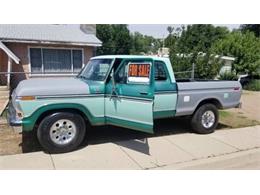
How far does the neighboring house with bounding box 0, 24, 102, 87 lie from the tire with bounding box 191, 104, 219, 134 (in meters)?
9.55

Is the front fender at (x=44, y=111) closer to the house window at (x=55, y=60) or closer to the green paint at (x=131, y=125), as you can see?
the green paint at (x=131, y=125)

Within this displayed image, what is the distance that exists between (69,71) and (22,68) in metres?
2.61

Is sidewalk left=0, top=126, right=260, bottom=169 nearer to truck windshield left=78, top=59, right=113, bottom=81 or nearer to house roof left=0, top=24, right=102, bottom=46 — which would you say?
truck windshield left=78, top=59, right=113, bottom=81

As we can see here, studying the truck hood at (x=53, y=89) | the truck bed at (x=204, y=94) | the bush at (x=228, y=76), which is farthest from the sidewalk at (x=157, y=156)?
the bush at (x=228, y=76)

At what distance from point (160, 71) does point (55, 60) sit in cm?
1034

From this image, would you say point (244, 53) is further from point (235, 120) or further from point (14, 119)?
point (14, 119)

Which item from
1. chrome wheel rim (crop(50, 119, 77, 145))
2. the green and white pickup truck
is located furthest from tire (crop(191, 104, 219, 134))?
chrome wheel rim (crop(50, 119, 77, 145))

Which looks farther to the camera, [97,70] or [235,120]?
[235,120]

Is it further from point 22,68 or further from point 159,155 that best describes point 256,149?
point 22,68

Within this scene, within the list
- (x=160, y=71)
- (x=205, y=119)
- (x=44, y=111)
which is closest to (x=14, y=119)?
(x=44, y=111)

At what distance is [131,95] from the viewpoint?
494cm

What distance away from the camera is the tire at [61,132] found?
466 cm

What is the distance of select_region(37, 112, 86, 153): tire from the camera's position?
4656mm

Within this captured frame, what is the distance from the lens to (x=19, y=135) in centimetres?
579
